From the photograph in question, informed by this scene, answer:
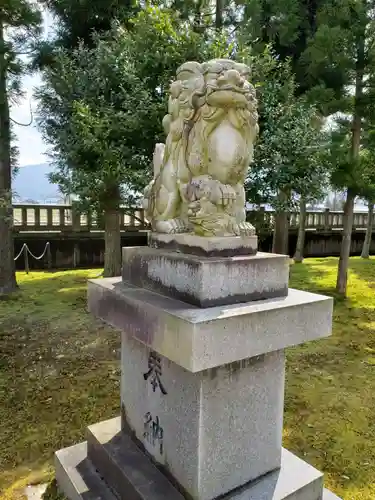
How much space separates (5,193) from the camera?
7781 millimetres

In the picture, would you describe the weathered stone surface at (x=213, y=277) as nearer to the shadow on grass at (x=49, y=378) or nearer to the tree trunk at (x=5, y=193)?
the shadow on grass at (x=49, y=378)

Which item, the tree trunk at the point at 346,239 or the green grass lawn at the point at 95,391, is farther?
the tree trunk at the point at 346,239

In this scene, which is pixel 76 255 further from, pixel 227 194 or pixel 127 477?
pixel 227 194

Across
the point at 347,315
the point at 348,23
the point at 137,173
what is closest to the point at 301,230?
the point at 347,315

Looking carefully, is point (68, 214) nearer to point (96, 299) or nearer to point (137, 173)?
point (137, 173)

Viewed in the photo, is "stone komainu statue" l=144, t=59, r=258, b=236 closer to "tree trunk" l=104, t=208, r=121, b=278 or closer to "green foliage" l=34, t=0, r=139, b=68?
"tree trunk" l=104, t=208, r=121, b=278

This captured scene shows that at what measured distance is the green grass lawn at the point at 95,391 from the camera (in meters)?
3.32

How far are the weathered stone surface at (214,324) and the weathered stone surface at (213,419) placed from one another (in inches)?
11.3

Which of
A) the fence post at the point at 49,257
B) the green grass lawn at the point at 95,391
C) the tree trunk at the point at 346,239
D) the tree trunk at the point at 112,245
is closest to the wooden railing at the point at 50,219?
the fence post at the point at 49,257

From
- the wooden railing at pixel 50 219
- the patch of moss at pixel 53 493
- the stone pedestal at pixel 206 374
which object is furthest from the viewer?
the wooden railing at pixel 50 219

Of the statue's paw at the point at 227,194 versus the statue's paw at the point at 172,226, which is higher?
the statue's paw at the point at 227,194

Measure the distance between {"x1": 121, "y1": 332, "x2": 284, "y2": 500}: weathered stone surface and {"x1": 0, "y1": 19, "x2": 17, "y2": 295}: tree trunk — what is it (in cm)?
630

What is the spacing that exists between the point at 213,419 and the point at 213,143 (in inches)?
66.1

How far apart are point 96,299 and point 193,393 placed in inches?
40.1
